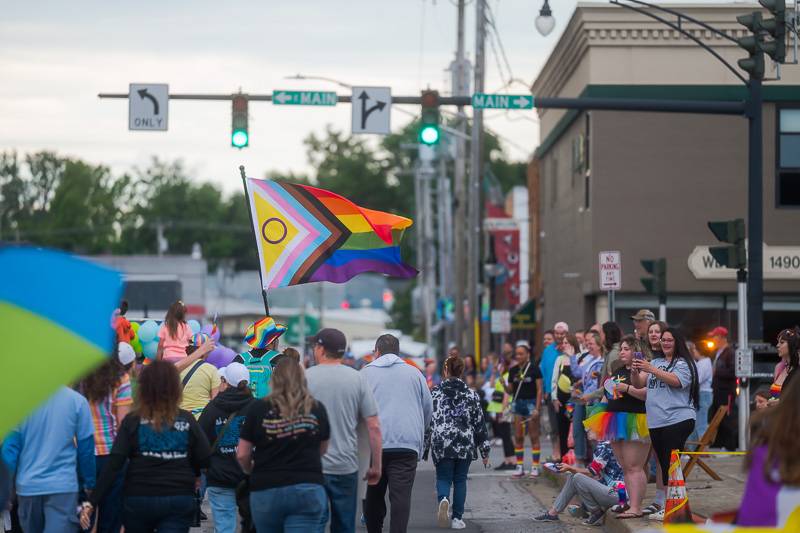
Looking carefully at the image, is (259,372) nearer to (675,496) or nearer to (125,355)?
(125,355)

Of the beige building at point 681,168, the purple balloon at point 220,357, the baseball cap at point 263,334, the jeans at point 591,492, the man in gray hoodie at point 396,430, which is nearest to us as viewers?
the man in gray hoodie at point 396,430

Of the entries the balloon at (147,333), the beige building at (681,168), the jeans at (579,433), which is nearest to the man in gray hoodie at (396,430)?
the balloon at (147,333)

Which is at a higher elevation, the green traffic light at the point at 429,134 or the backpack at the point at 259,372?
the green traffic light at the point at 429,134

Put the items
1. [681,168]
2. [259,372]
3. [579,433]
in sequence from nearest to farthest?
[259,372]
[579,433]
[681,168]

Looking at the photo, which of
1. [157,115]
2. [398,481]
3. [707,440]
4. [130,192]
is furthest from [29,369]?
[130,192]

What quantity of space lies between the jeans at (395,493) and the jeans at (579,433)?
586cm

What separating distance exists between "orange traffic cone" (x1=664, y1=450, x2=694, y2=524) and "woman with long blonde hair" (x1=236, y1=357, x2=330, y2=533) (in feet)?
13.1

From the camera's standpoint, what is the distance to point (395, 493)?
37.7 feet

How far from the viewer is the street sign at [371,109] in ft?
69.3

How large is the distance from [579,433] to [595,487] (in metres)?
3.95

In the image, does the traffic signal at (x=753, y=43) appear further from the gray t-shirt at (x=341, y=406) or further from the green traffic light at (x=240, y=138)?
the gray t-shirt at (x=341, y=406)

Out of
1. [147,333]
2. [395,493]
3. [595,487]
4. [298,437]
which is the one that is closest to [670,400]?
[595,487]

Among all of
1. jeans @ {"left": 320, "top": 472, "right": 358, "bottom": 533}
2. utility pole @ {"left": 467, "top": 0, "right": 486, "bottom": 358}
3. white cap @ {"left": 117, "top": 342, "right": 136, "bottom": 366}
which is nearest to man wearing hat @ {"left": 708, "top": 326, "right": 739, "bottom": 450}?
white cap @ {"left": 117, "top": 342, "right": 136, "bottom": 366}

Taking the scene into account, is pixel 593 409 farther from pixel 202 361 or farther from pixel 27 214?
pixel 27 214
